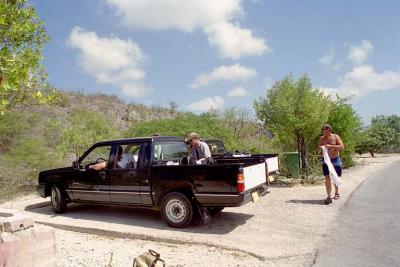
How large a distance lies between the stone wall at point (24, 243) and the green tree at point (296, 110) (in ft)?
32.0

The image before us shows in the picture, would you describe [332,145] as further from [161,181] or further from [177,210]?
[161,181]

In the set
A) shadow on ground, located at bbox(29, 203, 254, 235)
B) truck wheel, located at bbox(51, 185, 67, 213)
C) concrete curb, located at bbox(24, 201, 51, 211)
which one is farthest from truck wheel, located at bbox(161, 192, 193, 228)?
concrete curb, located at bbox(24, 201, 51, 211)

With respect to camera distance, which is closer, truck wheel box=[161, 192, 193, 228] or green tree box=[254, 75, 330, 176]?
truck wheel box=[161, 192, 193, 228]

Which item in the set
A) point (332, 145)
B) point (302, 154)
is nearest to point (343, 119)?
point (302, 154)

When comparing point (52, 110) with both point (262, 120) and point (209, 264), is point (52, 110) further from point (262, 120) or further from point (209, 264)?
point (209, 264)

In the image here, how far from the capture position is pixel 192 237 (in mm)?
6680

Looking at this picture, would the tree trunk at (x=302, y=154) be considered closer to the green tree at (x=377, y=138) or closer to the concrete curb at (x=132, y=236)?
the concrete curb at (x=132, y=236)

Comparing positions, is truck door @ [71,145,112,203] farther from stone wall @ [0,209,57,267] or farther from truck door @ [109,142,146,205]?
stone wall @ [0,209,57,267]

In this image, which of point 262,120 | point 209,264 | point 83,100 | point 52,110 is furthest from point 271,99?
point 83,100

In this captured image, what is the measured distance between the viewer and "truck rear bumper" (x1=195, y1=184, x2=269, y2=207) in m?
6.70

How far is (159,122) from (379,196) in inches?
372

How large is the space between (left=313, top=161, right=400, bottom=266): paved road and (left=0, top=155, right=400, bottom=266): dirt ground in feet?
0.70

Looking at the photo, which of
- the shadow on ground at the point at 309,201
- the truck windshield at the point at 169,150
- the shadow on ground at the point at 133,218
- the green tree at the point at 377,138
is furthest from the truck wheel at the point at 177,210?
the green tree at the point at 377,138

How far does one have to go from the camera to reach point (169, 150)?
847 cm
